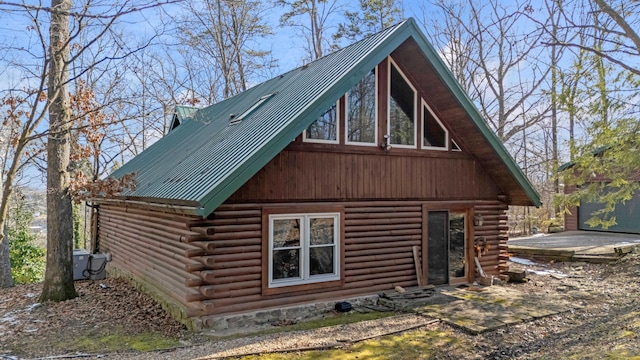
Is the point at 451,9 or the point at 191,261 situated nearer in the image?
the point at 191,261

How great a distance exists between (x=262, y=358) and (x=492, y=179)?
8308 mm

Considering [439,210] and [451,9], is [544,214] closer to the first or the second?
[451,9]

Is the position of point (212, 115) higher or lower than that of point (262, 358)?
higher

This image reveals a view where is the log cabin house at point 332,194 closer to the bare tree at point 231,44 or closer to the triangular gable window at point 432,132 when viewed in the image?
the triangular gable window at point 432,132

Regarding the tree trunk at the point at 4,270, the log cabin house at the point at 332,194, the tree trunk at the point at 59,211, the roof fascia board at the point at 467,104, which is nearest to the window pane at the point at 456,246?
the log cabin house at the point at 332,194

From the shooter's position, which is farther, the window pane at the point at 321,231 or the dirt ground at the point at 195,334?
the window pane at the point at 321,231

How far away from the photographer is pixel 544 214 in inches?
1052

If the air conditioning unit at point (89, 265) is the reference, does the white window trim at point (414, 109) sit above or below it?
above

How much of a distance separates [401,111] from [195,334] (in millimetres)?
6725

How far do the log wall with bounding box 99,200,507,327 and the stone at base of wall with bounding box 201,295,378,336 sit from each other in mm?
108

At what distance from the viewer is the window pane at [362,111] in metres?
10.3

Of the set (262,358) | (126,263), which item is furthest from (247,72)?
(262,358)

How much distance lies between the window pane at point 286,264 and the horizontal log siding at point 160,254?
1.54 meters

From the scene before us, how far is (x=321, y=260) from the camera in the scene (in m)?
9.80
